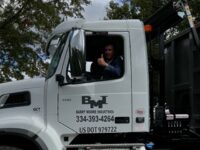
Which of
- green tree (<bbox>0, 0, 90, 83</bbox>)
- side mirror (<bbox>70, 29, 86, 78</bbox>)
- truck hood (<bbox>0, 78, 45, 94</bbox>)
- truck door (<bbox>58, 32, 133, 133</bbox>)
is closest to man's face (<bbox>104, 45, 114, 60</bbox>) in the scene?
truck door (<bbox>58, 32, 133, 133</bbox>)

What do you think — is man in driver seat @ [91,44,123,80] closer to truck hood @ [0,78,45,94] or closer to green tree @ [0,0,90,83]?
truck hood @ [0,78,45,94]

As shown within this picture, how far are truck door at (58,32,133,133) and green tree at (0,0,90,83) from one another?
11.0m

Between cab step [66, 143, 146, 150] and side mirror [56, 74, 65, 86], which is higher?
side mirror [56, 74, 65, 86]

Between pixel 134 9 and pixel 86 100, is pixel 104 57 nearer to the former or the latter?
pixel 86 100

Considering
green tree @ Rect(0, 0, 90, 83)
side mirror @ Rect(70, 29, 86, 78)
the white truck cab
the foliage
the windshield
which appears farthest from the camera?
the foliage

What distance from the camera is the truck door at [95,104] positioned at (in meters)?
7.49

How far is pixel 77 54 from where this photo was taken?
7016 mm

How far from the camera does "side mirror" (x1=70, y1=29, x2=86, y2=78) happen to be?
7.02 m

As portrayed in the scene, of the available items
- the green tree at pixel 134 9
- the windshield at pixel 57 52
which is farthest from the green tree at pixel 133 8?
the windshield at pixel 57 52

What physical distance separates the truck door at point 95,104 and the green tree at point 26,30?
11.0 metres

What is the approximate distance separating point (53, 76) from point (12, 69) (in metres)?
12.4

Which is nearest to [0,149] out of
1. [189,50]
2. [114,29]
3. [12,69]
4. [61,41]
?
[61,41]

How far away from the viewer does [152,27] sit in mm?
8234

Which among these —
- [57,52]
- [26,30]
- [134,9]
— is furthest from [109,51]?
[134,9]
